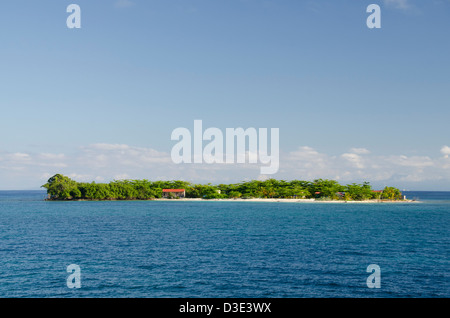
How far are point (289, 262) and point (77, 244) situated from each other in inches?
1392

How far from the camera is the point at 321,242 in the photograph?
2354 inches

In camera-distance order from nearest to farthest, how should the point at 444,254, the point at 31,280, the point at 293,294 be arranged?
the point at 293,294
the point at 31,280
the point at 444,254

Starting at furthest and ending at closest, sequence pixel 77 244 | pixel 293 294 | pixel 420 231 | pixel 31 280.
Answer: pixel 420 231 < pixel 77 244 < pixel 31 280 < pixel 293 294

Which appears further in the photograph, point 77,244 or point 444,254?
point 77,244

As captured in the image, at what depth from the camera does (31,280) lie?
3575 cm

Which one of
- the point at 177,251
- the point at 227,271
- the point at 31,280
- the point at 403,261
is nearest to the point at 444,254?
the point at 403,261

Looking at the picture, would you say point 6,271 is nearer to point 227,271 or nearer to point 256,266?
point 227,271
